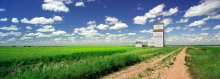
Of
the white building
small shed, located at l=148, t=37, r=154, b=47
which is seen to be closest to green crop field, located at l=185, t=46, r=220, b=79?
the white building

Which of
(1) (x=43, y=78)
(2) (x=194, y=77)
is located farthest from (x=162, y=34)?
(1) (x=43, y=78)

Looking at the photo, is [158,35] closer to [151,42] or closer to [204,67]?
[151,42]

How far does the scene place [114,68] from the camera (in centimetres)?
1148

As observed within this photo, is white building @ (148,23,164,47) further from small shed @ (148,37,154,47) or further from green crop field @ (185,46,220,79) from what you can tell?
green crop field @ (185,46,220,79)

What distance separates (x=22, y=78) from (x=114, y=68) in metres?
6.38

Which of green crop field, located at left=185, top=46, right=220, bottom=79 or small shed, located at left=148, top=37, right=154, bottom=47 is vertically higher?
small shed, located at left=148, top=37, right=154, bottom=47

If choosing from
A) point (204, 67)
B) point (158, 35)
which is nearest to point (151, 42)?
point (158, 35)

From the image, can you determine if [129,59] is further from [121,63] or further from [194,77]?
[194,77]

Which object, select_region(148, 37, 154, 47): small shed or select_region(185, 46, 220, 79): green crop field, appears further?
select_region(148, 37, 154, 47): small shed

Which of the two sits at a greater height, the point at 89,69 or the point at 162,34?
the point at 162,34

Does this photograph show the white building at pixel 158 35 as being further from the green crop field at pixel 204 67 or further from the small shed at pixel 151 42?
the green crop field at pixel 204 67

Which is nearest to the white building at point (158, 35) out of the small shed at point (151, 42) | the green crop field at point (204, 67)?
the small shed at point (151, 42)

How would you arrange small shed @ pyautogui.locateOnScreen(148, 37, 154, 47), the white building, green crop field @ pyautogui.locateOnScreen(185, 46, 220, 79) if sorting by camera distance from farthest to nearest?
small shed @ pyautogui.locateOnScreen(148, 37, 154, 47) < the white building < green crop field @ pyautogui.locateOnScreen(185, 46, 220, 79)

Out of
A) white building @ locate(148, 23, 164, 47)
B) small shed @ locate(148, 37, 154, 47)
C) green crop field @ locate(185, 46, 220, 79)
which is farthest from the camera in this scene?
small shed @ locate(148, 37, 154, 47)
